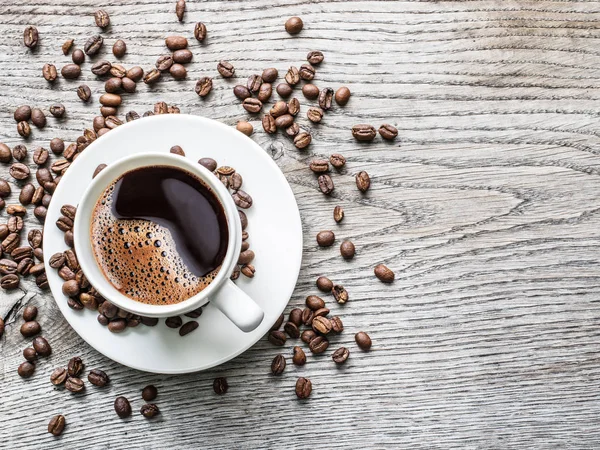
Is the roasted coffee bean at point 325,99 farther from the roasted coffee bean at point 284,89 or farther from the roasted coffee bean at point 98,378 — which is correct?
the roasted coffee bean at point 98,378

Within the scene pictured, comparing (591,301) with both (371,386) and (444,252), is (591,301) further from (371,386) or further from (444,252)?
(371,386)

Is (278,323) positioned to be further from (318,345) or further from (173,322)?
(173,322)

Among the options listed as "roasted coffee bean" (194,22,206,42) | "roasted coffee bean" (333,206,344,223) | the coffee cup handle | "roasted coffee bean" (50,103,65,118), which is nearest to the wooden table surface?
"roasted coffee bean" (333,206,344,223)

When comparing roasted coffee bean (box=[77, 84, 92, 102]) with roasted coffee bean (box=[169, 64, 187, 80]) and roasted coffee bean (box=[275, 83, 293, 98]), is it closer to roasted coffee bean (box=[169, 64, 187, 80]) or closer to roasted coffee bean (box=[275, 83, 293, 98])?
roasted coffee bean (box=[169, 64, 187, 80])

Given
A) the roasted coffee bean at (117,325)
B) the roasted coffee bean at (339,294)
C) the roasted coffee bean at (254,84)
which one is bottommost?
the roasted coffee bean at (117,325)

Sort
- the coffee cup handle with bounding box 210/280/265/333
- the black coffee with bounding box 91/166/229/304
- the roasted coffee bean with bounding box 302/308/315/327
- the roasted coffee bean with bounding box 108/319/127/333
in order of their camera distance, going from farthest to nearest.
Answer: the roasted coffee bean with bounding box 302/308/315/327 < the roasted coffee bean with bounding box 108/319/127/333 < the black coffee with bounding box 91/166/229/304 < the coffee cup handle with bounding box 210/280/265/333

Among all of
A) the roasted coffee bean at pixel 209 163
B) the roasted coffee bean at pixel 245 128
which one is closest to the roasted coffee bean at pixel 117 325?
the roasted coffee bean at pixel 209 163

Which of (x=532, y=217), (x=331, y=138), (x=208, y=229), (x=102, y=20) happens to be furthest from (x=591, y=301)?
(x=102, y=20)
